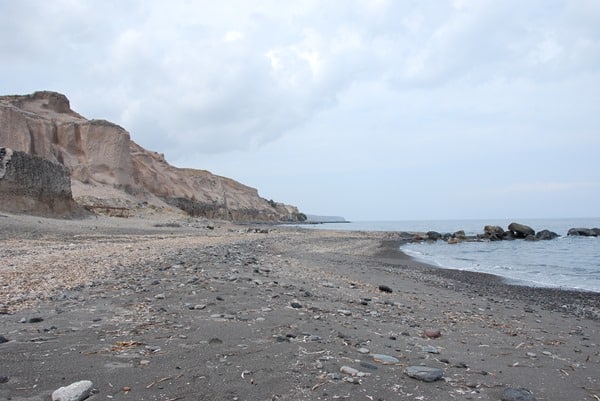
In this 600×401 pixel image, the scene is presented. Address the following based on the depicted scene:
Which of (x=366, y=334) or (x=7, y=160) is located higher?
(x=7, y=160)

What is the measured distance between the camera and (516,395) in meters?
3.34

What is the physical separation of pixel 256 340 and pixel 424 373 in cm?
153

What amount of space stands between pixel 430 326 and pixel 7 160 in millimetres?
22953

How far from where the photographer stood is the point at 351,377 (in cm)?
337

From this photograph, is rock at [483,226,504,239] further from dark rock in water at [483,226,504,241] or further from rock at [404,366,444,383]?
rock at [404,366,444,383]

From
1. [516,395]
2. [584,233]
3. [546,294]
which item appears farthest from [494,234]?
[516,395]

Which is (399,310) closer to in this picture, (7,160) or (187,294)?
(187,294)

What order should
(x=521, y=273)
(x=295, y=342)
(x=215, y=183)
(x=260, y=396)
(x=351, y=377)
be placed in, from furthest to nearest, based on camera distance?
(x=215, y=183) < (x=521, y=273) < (x=295, y=342) < (x=351, y=377) < (x=260, y=396)

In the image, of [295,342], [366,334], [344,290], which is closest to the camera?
[295,342]

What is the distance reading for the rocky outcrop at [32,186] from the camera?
71.6 ft

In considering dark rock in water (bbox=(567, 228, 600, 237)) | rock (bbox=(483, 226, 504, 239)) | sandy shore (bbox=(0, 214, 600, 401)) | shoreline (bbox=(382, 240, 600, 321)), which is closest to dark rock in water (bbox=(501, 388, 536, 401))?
sandy shore (bbox=(0, 214, 600, 401))

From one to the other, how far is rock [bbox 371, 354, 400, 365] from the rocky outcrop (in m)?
22.8

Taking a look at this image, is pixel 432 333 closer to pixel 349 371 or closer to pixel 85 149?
pixel 349 371

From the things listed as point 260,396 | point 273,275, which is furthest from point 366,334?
point 273,275
